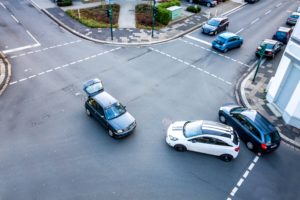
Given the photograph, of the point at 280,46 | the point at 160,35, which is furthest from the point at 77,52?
the point at 280,46

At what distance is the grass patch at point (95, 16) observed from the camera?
27.1 m

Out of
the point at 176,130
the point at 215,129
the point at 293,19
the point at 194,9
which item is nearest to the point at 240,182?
the point at 215,129

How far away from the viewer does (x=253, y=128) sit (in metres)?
13.6

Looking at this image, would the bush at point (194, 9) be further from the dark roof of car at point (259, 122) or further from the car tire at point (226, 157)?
the car tire at point (226, 157)

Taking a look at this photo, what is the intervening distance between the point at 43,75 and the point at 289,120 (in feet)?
58.9

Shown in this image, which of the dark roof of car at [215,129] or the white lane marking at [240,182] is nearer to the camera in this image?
the white lane marking at [240,182]

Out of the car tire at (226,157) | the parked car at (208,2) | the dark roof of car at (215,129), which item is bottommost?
the car tire at (226,157)

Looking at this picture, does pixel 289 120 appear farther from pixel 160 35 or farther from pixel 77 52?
pixel 77 52

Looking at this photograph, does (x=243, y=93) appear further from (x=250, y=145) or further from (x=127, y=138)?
(x=127, y=138)

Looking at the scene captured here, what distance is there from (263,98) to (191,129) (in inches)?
299

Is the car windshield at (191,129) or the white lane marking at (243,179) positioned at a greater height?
the car windshield at (191,129)

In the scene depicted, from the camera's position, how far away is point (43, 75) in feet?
61.9

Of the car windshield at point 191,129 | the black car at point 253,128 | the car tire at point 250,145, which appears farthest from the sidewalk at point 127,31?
the car tire at point 250,145

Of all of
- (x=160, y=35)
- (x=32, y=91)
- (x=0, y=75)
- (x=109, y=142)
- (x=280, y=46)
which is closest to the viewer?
(x=109, y=142)
